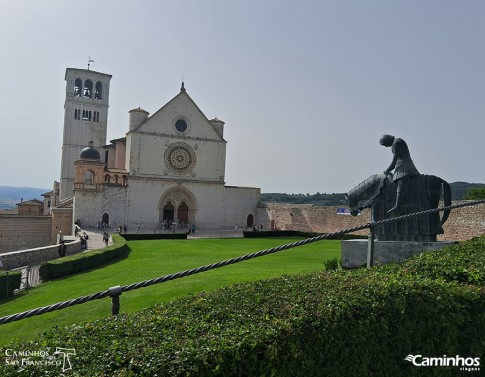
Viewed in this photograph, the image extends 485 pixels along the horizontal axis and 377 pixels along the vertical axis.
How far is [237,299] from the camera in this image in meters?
3.48

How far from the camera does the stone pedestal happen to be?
345 inches

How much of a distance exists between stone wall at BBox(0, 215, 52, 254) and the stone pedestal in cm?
4003

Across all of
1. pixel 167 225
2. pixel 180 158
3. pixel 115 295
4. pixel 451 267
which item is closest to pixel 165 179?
pixel 180 158

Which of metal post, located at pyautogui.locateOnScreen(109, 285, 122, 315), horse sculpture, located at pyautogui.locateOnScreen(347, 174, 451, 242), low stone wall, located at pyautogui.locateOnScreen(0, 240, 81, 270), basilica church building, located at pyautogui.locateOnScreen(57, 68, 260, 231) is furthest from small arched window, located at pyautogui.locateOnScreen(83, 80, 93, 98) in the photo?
metal post, located at pyautogui.locateOnScreen(109, 285, 122, 315)

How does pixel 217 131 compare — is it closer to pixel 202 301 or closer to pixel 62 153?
pixel 62 153

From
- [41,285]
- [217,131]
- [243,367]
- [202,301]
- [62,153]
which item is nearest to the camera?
[243,367]

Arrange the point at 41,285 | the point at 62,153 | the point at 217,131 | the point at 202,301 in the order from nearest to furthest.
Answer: the point at 202,301
the point at 41,285
the point at 217,131
the point at 62,153

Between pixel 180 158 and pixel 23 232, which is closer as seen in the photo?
pixel 23 232

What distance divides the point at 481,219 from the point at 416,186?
766 inches

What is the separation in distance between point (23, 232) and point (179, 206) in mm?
16561

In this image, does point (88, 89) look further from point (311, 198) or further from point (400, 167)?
point (311, 198)

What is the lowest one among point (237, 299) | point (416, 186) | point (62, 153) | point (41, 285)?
point (41, 285)

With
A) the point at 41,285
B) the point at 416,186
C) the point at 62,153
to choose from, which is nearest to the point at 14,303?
the point at 41,285

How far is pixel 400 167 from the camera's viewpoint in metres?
9.95
